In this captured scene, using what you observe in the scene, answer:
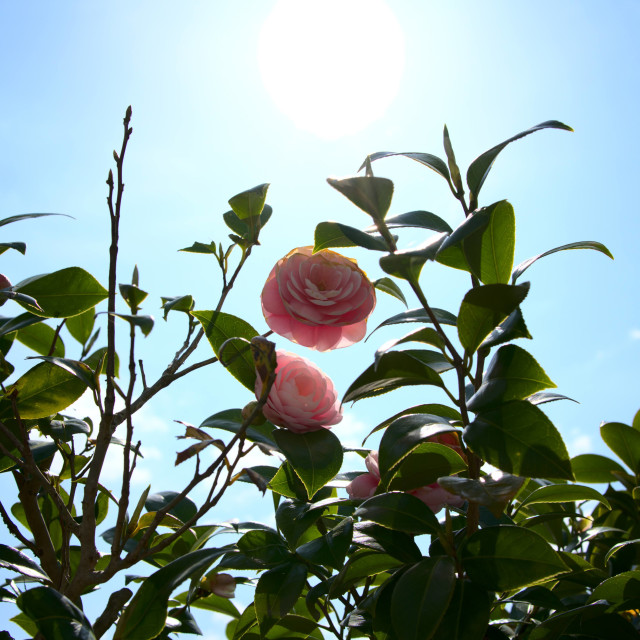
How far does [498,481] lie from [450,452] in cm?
13

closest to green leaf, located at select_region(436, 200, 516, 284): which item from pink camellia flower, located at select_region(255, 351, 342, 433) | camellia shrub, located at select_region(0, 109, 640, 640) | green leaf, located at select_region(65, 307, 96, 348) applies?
camellia shrub, located at select_region(0, 109, 640, 640)

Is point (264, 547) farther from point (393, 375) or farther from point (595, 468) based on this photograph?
point (595, 468)

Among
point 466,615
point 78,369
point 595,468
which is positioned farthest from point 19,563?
point 595,468

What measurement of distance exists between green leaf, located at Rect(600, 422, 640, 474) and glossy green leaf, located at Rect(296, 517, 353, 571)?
0.68 metres

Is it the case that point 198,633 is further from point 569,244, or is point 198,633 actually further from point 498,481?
point 569,244

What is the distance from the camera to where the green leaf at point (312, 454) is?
825 mm

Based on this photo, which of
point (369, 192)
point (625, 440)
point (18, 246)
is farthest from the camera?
point (625, 440)

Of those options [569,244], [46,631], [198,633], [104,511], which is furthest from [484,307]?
[104,511]

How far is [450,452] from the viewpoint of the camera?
83cm

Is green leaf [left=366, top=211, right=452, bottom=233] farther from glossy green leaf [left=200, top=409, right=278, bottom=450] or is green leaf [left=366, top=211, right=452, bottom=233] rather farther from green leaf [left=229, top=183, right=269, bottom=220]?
glossy green leaf [left=200, top=409, right=278, bottom=450]

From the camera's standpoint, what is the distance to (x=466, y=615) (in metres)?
0.70

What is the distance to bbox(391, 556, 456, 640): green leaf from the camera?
0.66 meters

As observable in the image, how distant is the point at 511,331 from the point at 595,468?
74 cm

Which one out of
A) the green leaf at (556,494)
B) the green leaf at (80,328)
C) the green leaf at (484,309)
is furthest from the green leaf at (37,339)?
the green leaf at (556,494)
